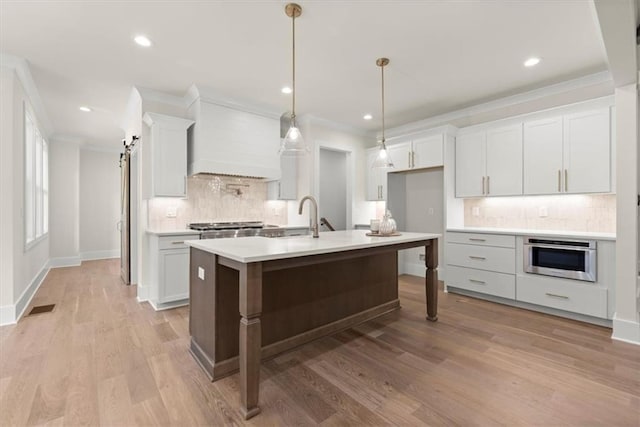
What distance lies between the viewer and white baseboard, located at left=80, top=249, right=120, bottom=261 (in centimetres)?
710

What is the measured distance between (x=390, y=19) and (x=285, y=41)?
0.98 m

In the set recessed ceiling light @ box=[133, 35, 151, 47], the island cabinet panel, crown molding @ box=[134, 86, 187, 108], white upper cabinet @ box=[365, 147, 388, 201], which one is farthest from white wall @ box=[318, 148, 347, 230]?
recessed ceiling light @ box=[133, 35, 151, 47]

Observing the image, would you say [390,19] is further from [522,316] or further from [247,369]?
[522,316]

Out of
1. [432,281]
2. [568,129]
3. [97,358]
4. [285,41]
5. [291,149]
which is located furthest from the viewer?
[568,129]

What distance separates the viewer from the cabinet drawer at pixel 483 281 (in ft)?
12.2

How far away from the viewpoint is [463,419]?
5.60ft

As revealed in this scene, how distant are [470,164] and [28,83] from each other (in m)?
5.86

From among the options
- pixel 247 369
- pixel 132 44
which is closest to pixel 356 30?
pixel 132 44

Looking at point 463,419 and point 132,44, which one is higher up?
point 132,44

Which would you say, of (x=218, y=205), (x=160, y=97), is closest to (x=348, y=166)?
(x=218, y=205)

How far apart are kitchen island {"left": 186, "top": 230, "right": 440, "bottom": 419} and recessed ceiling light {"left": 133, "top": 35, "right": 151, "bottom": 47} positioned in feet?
6.50

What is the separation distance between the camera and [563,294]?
3.29 m

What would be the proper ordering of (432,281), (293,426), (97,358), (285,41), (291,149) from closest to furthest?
(293,426) → (97,358) → (291,149) → (285,41) → (432,281)

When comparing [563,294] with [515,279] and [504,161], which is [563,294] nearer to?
[515,279]
